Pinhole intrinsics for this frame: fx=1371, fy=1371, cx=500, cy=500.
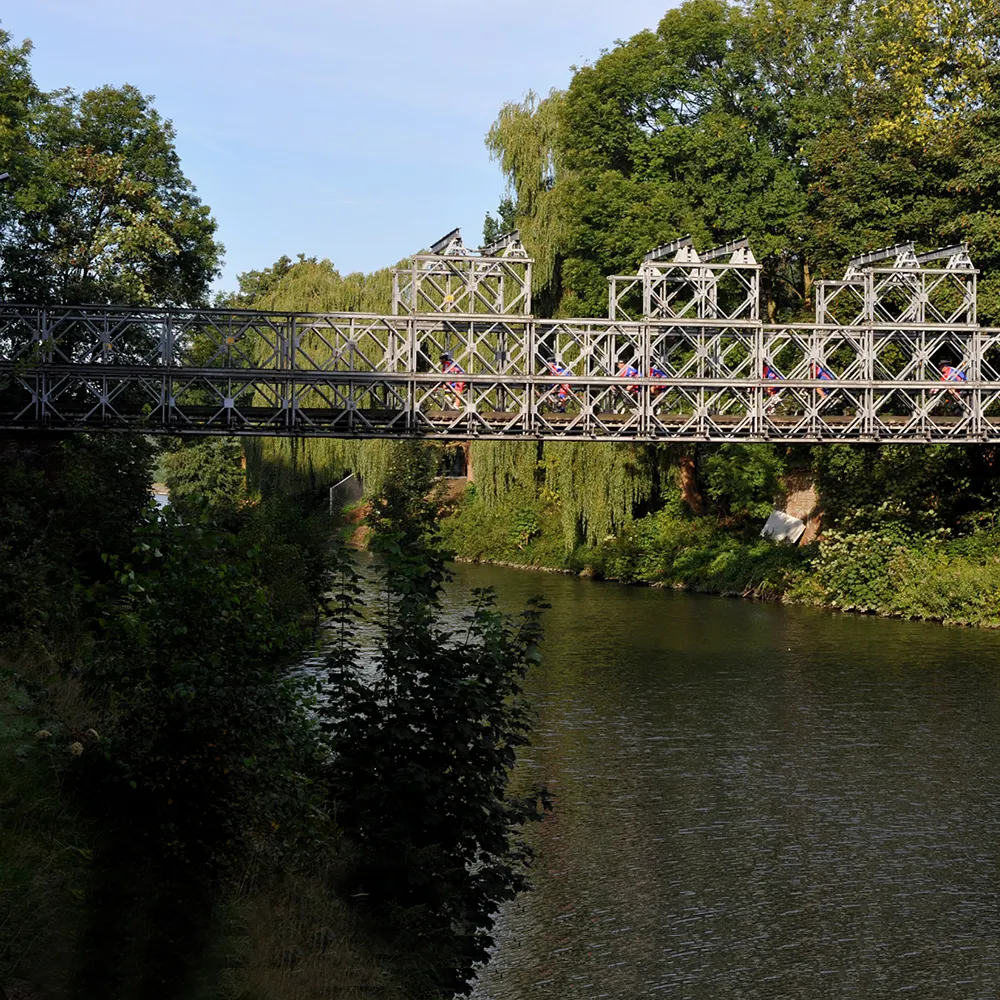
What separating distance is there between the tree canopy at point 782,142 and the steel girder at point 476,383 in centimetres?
342

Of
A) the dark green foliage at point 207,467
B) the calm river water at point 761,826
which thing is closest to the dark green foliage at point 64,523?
the calm river water at point 761,826

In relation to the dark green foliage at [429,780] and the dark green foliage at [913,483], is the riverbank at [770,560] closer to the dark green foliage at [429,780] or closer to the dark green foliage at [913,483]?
the dark green foliage at [913,483]

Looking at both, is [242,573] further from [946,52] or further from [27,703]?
[946,52]

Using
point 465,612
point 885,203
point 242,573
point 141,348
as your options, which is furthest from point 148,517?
point 885,203

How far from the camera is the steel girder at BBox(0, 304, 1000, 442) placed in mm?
28844

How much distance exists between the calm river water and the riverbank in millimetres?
4629

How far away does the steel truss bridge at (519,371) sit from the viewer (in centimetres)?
2900

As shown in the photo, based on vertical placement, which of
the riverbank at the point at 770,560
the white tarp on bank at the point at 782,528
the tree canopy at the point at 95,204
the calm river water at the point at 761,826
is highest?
the tree canopy at the point at 95,204

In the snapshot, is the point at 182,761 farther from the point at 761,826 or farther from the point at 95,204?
the point at 95,204

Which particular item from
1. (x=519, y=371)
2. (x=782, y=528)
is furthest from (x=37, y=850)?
(x=782, y=528)

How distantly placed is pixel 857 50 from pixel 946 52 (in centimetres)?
436

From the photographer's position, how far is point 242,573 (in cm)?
1075

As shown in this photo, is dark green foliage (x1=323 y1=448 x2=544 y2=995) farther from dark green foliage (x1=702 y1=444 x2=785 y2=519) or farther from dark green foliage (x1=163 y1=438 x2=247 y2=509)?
dark green foliage (x1=163 y1=438 x2=247 y2=509)

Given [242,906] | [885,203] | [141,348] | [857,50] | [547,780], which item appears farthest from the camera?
[857,50]
